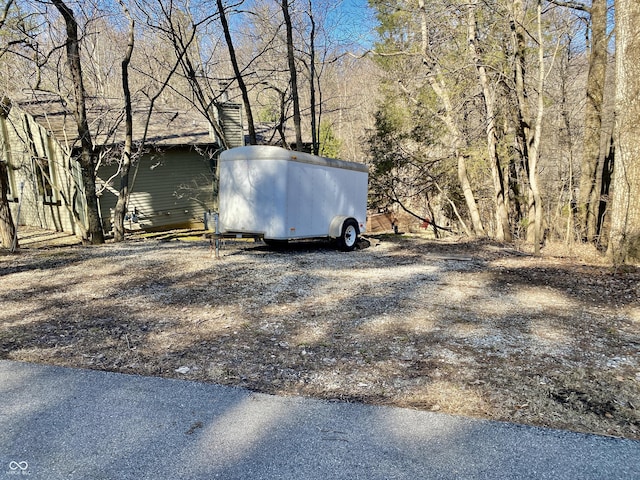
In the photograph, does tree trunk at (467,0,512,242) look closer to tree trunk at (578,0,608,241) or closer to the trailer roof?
tree trunk at (578,0,608,241)

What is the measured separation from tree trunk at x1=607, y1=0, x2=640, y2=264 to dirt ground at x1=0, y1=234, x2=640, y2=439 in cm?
64

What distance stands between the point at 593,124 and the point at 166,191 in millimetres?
14641

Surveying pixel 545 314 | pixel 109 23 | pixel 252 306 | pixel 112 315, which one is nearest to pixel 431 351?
pixel 545 314

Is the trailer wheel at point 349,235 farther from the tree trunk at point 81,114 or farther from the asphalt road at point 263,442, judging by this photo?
the asphalt road at point 263,442

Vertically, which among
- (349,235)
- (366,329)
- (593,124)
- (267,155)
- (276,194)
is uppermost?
(593,124)

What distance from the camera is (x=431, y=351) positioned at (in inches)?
163

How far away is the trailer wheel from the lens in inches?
417

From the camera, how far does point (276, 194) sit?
358 inches

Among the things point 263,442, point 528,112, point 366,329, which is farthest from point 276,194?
point 528,112

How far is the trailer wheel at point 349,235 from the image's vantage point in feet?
34.8

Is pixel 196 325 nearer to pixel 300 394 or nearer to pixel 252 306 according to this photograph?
pixel 252 306

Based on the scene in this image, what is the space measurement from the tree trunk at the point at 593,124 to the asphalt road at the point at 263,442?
10.6 m

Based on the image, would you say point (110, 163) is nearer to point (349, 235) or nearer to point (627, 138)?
point (349, 235)

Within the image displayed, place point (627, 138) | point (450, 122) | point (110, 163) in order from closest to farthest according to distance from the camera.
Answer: point (627, 138)
point (450, 122)
point (110, 163)
